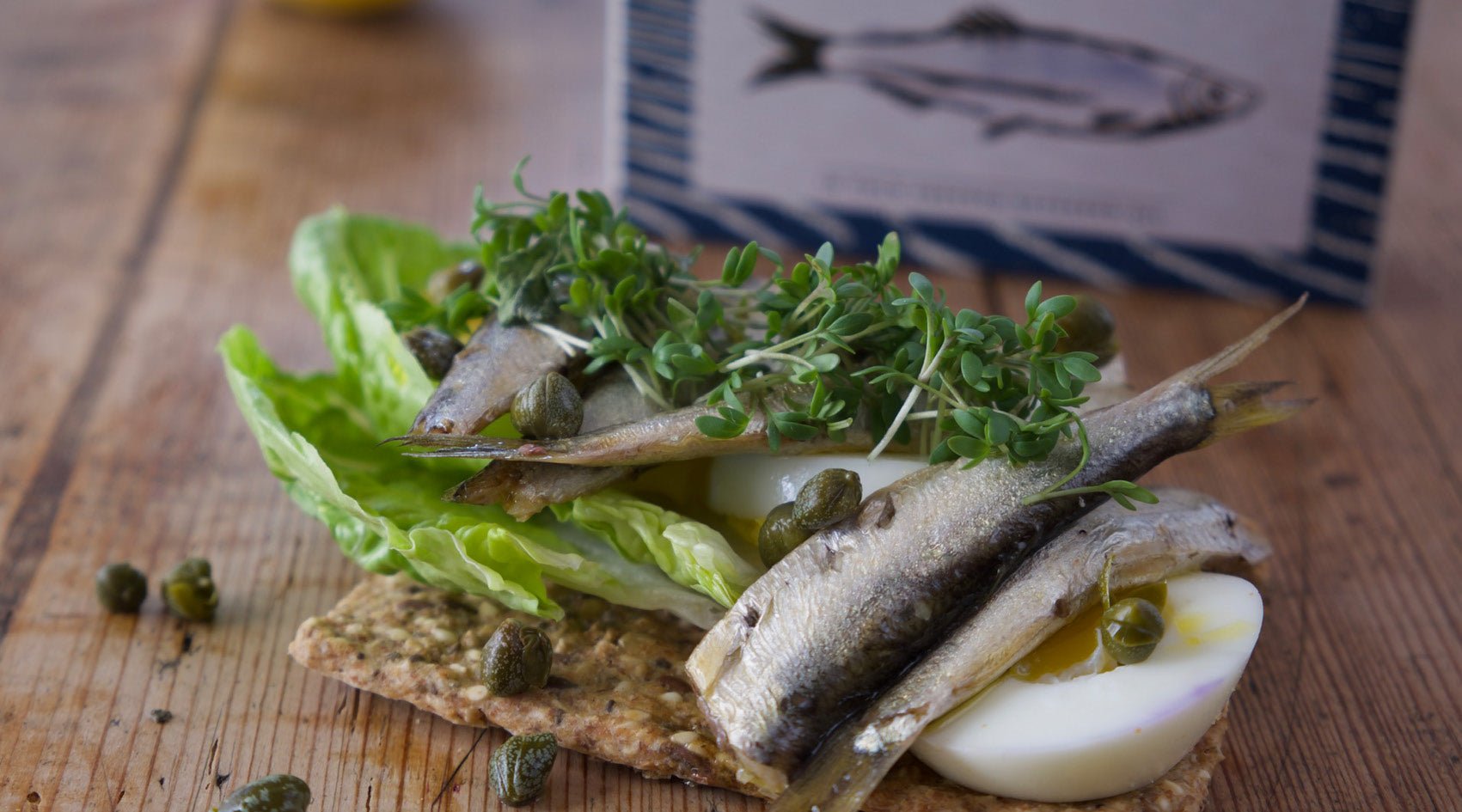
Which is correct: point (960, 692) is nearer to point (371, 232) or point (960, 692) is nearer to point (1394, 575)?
point (1394, 575)

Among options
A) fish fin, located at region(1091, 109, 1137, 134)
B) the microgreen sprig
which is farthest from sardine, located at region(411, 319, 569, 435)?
fish fin, located at region(1091, 109, 1137, 134)

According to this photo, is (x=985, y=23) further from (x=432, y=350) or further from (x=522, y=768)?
(x=522, y=768)

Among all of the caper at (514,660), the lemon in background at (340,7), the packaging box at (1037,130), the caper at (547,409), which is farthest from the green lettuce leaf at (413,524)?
the lemon in background at (340,7)

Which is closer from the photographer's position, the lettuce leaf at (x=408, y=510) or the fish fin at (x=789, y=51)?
the lettuce leaf at (x=408, y=510)

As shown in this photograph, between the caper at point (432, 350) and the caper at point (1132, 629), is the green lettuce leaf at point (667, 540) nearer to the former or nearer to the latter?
the caper at point (432, 350)

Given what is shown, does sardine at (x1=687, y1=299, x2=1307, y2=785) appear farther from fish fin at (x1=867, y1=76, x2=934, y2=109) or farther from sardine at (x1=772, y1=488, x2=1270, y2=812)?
fish fin at (x1=867, y1=76, x2=934, y2=109)

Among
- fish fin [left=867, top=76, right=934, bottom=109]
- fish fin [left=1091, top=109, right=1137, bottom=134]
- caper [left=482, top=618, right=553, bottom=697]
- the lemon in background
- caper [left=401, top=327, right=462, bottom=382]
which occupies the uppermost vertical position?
Answer: fish fin [left=867, top=76, right=934, bottom=109]
